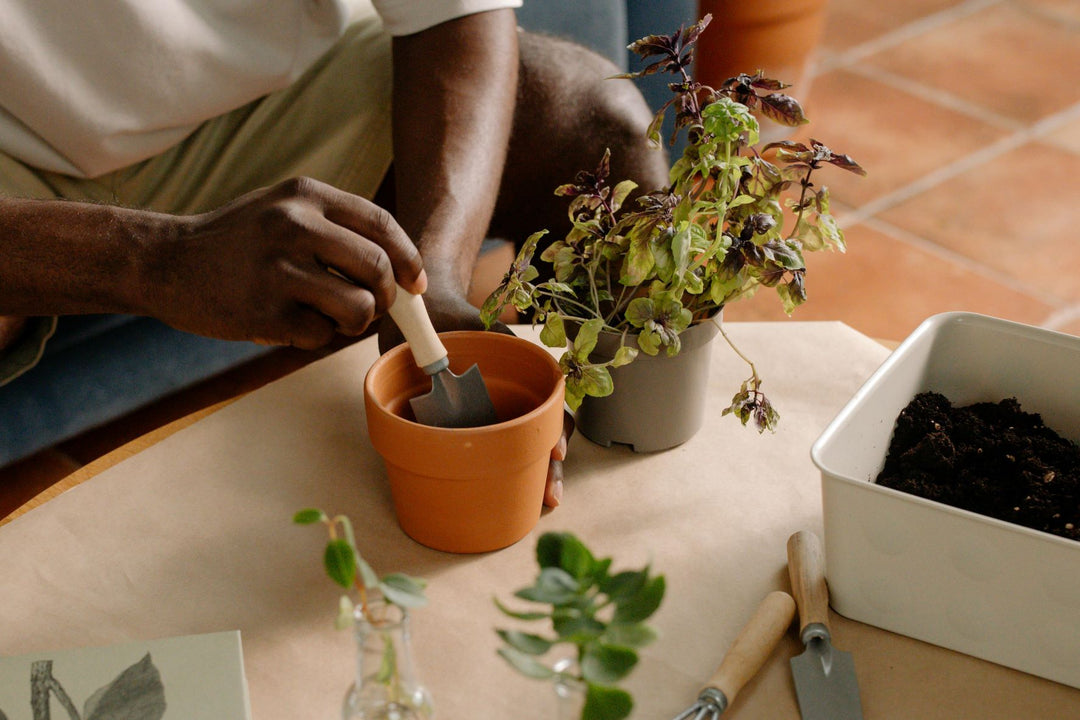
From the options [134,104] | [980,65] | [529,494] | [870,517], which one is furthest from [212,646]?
[980,65]

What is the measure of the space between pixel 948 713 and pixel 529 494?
31 cm

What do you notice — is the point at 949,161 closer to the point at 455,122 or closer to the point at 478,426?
the point at 455,122

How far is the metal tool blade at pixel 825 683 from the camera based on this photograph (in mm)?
631

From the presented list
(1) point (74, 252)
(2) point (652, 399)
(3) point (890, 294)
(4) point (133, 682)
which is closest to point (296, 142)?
(1) point (74, 252)

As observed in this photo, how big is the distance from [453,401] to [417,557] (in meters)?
0.12

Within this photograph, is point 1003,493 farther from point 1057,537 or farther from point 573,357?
point 573,357

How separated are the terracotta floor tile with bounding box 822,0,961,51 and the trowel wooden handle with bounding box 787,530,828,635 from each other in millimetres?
2618

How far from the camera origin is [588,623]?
1.42ft

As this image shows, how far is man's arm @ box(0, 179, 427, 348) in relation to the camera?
0.76 metres

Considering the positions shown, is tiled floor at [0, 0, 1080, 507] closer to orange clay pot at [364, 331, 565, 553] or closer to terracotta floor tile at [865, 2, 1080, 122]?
terracotta floor tile at [865, 2, 1080, 122]

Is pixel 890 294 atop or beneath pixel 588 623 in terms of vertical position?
beneath

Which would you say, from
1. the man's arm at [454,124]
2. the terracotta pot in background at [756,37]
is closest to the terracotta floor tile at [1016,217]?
the terracotta pot in background at [756,37]

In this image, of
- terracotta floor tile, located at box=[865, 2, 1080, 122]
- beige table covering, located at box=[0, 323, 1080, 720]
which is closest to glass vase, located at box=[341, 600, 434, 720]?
beige table covering, located at box=[0, 323, 1080, 720]

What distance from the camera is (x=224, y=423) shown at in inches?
35.3
